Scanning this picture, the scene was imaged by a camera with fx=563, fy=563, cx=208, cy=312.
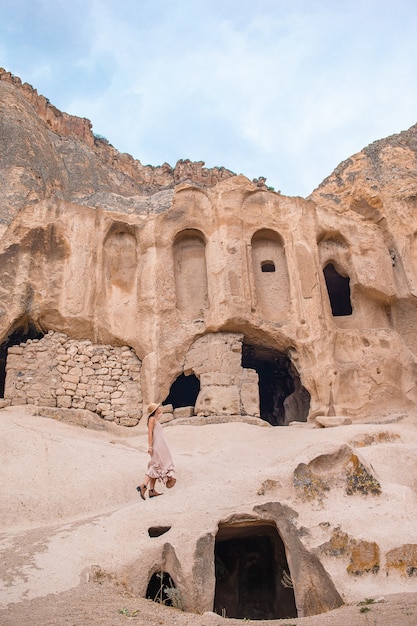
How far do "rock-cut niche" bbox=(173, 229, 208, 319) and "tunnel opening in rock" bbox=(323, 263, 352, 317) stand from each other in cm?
378

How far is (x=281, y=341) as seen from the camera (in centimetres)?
1376

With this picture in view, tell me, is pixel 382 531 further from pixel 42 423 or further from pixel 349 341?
pixel 349 341

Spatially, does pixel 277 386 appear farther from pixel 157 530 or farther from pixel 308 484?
pixel 157 530

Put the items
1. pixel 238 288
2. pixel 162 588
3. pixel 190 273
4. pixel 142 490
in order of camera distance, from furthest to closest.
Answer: pixel 190 273, pixel 238 288, pixel 142 490, pixel 162 588

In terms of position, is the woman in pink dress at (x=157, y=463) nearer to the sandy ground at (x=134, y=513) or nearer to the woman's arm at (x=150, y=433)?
the woman's arm at (x=150, y=433)

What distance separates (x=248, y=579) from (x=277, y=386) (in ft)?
32.3

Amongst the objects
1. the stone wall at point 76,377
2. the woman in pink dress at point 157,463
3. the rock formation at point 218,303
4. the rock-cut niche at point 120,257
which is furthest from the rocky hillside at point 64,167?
the woman in pink dress at point 157,463

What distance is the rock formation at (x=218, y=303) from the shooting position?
41.2 ft

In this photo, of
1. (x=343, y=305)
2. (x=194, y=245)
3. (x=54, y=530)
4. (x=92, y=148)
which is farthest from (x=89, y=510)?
(x=92, y=148)

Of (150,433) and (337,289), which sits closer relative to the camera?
(150,433)

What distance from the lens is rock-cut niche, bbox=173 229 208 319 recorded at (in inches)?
555

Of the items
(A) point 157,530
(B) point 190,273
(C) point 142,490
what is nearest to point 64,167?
(B) point 190,273

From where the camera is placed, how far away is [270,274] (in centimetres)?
1467

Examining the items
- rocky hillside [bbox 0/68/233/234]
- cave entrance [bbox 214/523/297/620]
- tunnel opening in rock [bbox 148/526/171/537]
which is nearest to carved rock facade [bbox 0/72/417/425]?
rocky hillside [bbox 0/68/233/234]
